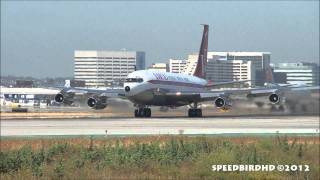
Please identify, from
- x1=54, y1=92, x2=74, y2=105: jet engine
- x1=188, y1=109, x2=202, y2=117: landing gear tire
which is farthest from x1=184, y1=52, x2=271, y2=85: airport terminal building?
x1=54, y1=92, x2=74, y2=105: jet engine

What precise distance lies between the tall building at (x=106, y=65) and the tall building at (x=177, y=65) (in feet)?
11.2

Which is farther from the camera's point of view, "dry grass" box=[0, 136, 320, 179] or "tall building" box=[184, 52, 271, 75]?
"tall building" box=[184, 52, 271, 75]

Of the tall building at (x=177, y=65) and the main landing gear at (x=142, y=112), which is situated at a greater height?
the tall building at (x=177, y=65)

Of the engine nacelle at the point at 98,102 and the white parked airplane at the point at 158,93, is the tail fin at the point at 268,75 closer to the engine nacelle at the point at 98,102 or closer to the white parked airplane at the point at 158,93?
the white parked airplane at the point at 158,93

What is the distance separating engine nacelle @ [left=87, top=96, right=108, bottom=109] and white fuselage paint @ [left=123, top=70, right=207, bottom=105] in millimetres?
3245

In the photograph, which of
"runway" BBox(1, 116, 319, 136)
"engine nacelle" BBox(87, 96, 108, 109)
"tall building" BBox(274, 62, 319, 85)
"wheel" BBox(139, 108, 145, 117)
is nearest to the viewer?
"runway" BBox(1, 116, 319, 136)

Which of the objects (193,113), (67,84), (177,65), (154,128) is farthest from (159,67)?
(154,128)

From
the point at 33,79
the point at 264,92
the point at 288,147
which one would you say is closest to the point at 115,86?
the point at 33,79

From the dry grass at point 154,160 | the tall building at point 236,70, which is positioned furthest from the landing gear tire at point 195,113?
the dry grass at point 154,160

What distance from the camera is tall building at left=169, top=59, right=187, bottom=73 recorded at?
55.3 m

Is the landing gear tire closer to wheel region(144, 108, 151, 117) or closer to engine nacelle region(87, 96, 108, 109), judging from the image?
wheel region(144, 108, 151, 117)

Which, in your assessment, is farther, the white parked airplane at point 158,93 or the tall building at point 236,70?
the white parked airplane at point 158,93

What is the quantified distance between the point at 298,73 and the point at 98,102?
22.2 m

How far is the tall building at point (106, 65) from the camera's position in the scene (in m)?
55.9
